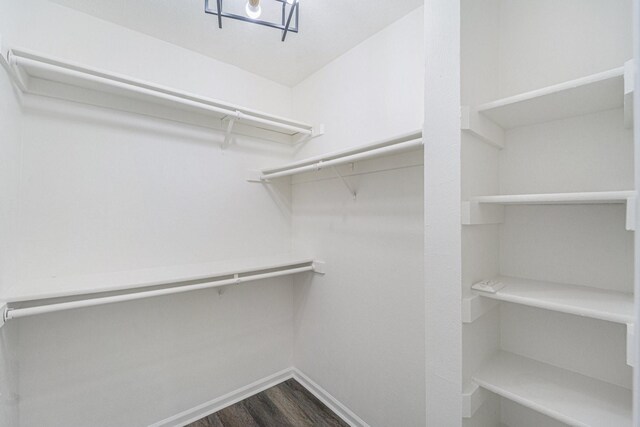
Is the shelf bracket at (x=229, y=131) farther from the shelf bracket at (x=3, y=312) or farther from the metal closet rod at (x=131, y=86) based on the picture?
the shelf bracket at (x=3, y=312)

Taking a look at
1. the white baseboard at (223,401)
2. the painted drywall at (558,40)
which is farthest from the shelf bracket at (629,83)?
the white baseboard at (223,401)

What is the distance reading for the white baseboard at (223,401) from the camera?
5.38 feet

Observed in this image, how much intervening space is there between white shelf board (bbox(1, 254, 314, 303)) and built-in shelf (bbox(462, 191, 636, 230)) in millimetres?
1197

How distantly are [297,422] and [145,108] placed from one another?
2.18 metres

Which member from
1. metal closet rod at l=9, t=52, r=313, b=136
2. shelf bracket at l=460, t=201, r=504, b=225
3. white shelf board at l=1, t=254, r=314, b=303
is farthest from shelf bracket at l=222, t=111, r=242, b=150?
shelf bracket at l=460, t=201, r=504, b=225

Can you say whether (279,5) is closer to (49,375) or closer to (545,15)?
(545,15)

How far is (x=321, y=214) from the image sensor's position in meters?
1.93

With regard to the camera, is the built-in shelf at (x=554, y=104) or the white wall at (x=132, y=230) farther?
the white wall at (x=132, y=230)

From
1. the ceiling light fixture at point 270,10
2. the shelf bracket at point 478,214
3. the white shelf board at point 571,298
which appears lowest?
the white shelf board at point 571,298

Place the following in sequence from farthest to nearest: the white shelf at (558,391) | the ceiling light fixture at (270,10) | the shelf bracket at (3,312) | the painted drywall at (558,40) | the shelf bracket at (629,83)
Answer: the ceiling light fixture at (270,10) < the shelf bracket at (3,312) < the painted drywall at (558,40) < the white shelf at (558,391) < the shelf bracket at (629,83)

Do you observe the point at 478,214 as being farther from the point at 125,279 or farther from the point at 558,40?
the point at 125,279

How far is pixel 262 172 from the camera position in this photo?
2006 millimetres

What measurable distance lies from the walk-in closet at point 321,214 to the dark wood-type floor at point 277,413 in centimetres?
1

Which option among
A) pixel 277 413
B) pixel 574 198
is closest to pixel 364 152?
pixel 574 198
